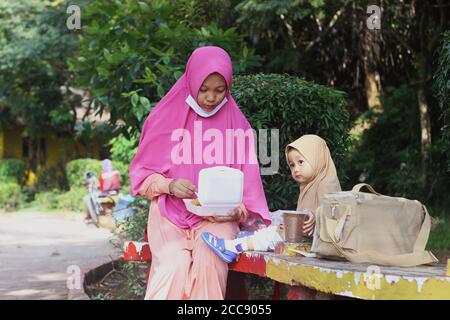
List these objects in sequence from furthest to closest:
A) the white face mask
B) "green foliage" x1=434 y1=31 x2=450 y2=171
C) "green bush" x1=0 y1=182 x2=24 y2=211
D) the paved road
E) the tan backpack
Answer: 1. "green bush" x1=0 y1=182 x2=24 y2=211
2. the paved road
3. "green foliage" x1=434 y1=31 x2=450 y2=171
4. the white face mask
5. the tan backpack

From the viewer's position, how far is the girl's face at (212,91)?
377 centimetres

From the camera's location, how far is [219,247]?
11.6 feet

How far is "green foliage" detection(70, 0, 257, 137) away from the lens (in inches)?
257

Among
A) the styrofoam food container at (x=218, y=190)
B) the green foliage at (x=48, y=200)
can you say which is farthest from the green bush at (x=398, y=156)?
the green foliage at (x=48, y=200)

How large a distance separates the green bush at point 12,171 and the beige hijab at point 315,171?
19.2m

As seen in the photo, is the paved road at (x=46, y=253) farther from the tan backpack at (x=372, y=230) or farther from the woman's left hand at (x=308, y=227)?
the tan backpack at (x=372, y=230)

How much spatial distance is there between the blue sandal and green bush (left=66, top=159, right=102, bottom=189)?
15.5 m

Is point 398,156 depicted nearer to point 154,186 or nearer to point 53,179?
point 154,186

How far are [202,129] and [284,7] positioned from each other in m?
5.71

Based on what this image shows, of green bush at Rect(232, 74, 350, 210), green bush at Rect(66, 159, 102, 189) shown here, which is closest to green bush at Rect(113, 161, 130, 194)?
green bush at Rect(66, 159, 102, 189)

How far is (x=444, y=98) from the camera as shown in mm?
4547

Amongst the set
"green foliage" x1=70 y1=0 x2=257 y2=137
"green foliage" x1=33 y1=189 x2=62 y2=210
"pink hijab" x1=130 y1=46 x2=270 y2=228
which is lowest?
"green foliage" x1=33 y1=189 x2=62 y2=210

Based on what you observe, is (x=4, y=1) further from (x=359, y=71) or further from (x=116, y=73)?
(x=116, y=73)

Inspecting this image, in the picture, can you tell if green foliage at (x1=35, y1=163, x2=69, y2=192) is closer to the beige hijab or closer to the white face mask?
the white face mask
